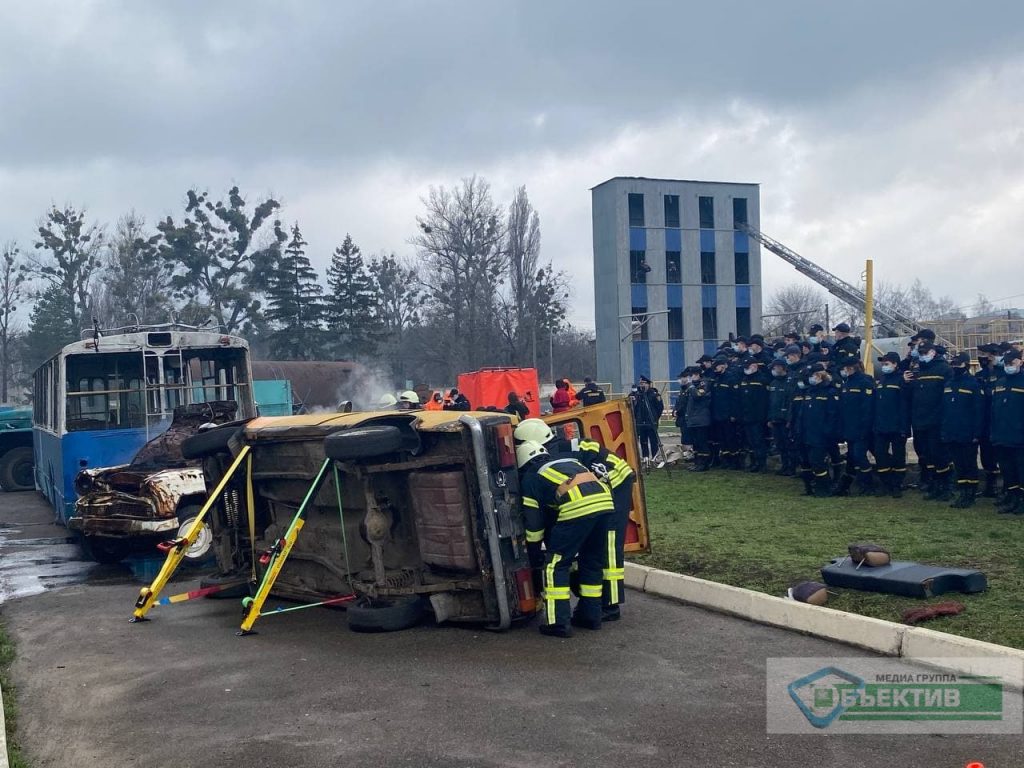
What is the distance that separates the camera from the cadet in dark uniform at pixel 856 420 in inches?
488

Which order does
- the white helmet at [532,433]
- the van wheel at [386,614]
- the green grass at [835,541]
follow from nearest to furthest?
1. the green grass at [835,541]
2. the van wheel at [386,614]
3. the white helmet at [532,433]

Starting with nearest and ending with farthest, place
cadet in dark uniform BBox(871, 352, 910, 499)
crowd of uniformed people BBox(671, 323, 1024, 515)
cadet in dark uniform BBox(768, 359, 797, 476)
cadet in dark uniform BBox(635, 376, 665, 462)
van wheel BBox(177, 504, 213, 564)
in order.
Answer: van wheel BBox(177, 504, 213, 564), crowd of uniformed people BBox(671, 323, 1024, 515), cadet in dark uniform BBox(871, 352, 910, 499), cadet in dark uniform BBox(768, 359, 797, 476), cadet in dark uniform BBox(635, 376, 665, 462)

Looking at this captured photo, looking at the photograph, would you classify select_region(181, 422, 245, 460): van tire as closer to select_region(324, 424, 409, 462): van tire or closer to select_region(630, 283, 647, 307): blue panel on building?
select_region(324, 424, 409, 462): van tire

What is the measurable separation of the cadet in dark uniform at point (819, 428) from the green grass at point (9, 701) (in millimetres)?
9608

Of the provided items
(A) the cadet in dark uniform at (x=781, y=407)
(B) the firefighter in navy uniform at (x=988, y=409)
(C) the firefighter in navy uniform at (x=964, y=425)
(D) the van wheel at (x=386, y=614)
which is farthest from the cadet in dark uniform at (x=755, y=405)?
(D) the van wheel at (x=386, y=614)

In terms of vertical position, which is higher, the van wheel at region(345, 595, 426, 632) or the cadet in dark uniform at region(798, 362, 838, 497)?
the cadet in dark uniform at region(798, 362, 838, 497)

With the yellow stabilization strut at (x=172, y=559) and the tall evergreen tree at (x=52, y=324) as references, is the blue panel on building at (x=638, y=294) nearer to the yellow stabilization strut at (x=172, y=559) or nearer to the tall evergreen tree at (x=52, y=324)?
the tall evergreen tree at (x=52, y=324)

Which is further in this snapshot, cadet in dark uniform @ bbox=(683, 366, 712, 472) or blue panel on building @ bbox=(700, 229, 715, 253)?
blue panel on building @ bbox=(700, 229, 715, 253)

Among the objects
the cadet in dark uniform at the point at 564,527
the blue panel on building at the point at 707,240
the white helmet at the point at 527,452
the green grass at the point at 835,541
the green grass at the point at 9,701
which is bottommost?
the green grass at the point at 9,701

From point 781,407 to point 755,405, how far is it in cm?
75

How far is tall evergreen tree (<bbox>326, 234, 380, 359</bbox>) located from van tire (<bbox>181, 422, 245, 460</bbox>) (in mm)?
42465

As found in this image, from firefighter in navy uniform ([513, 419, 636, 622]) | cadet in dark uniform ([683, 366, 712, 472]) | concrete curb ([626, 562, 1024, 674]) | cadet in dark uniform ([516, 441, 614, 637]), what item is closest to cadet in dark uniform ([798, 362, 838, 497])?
cadet in dark uniform ([683, 366, 712, 472])

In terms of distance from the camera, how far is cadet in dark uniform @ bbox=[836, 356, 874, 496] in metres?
12.4

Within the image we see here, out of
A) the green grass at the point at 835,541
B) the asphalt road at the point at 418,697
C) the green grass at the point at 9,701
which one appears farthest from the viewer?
the green grass at the point at 835,541
